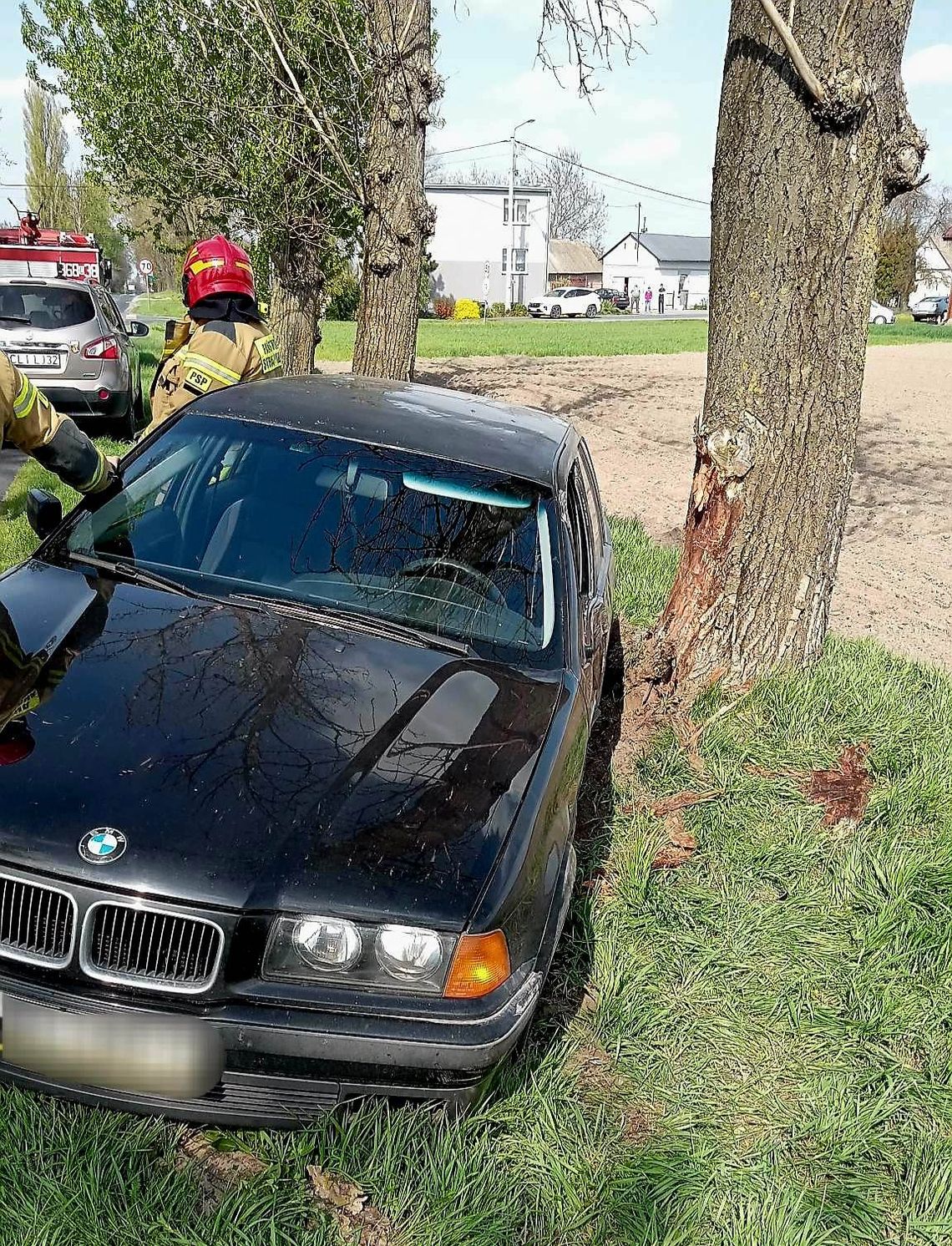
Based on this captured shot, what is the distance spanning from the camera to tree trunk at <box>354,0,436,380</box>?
8.94 meters

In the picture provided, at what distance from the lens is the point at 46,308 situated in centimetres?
1129

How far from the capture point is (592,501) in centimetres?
497

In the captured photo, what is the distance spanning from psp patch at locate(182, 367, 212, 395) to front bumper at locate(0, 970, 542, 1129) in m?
3.51

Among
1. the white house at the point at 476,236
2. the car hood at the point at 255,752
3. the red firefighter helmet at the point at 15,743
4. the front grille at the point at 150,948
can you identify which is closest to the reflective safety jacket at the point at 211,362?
the car hood at the point at 255,752

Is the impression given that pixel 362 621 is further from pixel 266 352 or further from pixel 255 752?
pixel 266 352

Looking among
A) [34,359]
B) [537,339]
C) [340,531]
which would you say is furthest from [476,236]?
[340,531]

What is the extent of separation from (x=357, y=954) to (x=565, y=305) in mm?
67547

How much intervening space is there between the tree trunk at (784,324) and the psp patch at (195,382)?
230 centimetres

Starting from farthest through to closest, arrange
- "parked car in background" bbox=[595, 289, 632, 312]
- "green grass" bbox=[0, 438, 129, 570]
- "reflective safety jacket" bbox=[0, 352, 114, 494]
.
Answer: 1. "parked car in background" bbox=[595, 289, 632, 312]
2. "green grass" bbox=[0, 438, 129, 570]
3. "reflective safety jacket" bbox=[0, 352, 114, 494]

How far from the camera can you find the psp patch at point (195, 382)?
5328 mm

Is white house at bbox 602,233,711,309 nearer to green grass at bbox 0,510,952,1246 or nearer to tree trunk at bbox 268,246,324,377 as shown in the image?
tree trunk at bbox 268,246,324,377

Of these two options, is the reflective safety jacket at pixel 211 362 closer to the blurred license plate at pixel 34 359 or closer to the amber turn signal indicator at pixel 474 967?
the amber turn signal indicator at pixel 474 967

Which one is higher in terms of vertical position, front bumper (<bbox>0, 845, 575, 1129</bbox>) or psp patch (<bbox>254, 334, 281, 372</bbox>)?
psp patch (<bbox>254, 334, 281, 372</bbox>)

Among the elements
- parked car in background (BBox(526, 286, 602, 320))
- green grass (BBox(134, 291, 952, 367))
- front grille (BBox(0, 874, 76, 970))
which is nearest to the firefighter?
front grille (BBox(0, 874, 76, 970))
